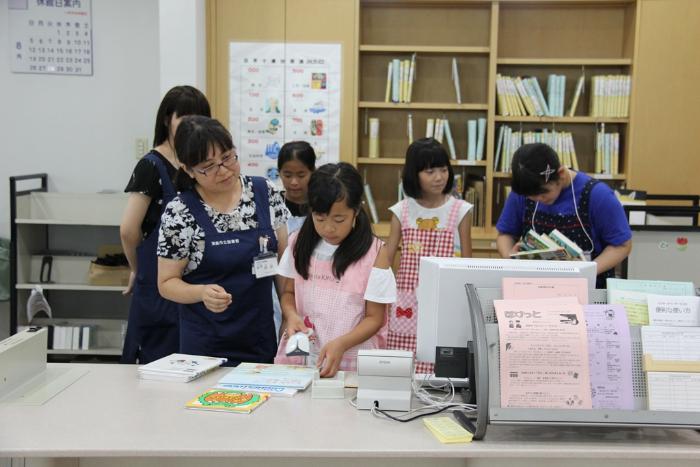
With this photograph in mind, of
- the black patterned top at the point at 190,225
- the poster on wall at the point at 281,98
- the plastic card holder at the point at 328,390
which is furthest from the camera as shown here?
the poster on wall at the point at 281,98

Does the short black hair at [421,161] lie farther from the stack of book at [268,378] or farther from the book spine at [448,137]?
the book spine at [448,137]

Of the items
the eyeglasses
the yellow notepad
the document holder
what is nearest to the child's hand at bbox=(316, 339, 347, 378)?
the yellow notepad

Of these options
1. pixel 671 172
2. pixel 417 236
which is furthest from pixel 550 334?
pixel 671 172

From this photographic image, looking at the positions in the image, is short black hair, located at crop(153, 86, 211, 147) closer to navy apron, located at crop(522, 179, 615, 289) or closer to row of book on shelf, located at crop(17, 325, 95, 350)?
navy apron, located at crop(522, 179, 615, 289)

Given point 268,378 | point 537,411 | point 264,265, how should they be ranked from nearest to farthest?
point 537,411
point 268,378
point 264,265

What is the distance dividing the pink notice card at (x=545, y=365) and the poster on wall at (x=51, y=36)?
3848 mm

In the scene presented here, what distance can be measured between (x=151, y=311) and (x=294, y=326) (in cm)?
69

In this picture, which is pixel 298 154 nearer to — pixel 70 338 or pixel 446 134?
pixel 446 134

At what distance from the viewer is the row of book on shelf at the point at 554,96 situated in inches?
166

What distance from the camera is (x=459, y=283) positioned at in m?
1.66

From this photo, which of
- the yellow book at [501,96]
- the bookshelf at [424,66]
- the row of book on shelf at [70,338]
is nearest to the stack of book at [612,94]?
the yellow book at [501,96]

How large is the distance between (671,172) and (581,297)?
9.91ft

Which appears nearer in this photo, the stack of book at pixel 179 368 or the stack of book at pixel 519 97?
the stack of book at pixel 179 368

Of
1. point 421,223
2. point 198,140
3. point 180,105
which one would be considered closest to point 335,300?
point 198,140
